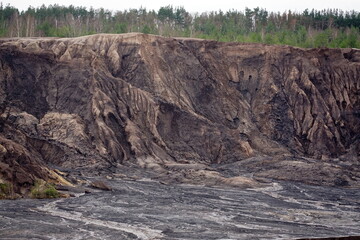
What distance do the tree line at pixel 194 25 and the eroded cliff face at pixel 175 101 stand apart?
74.4 ft

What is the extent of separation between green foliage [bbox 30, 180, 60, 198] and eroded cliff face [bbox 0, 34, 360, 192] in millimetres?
16131

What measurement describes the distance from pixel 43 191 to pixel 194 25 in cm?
9933

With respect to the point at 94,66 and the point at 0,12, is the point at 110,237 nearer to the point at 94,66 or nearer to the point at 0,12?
the point at 94,66

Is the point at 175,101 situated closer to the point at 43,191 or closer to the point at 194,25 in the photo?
the point at 43,191

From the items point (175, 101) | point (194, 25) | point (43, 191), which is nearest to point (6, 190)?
point (43, 191)

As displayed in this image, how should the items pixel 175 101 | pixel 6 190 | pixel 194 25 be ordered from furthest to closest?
1. pixel 194 25
2. pixel 175 101
3. pixel 6 190

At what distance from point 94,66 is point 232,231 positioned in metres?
47.0

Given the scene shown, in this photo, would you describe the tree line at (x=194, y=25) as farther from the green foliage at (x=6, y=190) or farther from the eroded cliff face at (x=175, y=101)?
the green foliage at (x=6, y=190)

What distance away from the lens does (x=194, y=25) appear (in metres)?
143

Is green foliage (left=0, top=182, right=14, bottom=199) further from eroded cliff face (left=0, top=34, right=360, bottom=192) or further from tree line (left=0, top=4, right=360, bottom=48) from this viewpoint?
tree line (left=0, top=4, right=360, bottom=48)

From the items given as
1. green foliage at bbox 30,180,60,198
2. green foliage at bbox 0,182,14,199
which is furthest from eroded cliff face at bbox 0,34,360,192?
green foliage at bbox 0,182,14,199

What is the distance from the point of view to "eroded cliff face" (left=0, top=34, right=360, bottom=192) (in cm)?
7106

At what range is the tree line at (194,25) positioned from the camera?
11700cm

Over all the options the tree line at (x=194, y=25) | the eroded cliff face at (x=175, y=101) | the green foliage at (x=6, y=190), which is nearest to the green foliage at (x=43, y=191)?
the green foliage at (x=6, y=190)
